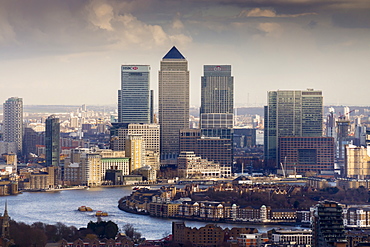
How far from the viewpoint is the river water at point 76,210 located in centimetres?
1938

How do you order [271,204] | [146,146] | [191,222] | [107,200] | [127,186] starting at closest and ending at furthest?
[191,222] < [271,204] < [107,200] < [127,186] < [146,146]

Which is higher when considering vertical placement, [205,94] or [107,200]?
[205,94]

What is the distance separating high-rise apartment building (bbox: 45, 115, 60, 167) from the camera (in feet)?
103

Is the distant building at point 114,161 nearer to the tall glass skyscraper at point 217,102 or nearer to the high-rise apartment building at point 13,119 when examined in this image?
the tall glass skyscraper at point 217,102

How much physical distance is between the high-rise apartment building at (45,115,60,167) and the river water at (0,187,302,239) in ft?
13.6

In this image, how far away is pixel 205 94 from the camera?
1483 inches

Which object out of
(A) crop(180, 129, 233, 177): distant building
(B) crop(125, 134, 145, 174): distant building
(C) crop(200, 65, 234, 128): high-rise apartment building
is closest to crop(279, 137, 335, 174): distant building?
(A) crop(180, 129, 233, 177): distant building

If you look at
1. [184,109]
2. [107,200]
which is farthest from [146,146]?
[107,200]

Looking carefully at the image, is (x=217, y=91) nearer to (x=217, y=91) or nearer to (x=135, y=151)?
(x=217, y=91)

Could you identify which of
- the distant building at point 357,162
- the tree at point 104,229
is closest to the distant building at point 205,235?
the tree at point 104,229

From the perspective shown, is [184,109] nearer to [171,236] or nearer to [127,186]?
[127,186]

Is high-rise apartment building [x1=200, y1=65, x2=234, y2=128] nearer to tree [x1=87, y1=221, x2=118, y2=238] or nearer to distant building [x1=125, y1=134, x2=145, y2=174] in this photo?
distant building [x1=125, y1=134, x2=145, y2=174]

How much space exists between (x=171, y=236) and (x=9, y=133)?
74.1ft

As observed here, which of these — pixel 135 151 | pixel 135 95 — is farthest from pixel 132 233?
pixel 135 95
